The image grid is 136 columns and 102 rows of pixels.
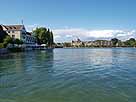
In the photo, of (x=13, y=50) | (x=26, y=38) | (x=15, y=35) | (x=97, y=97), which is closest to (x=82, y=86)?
(x=97, y=97)

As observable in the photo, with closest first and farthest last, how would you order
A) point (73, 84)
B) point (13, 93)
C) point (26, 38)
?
1. point (13, 93)
2. point (73, 84)
3. point (26, 38)

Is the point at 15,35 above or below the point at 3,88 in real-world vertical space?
above

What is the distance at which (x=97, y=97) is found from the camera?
448 inches

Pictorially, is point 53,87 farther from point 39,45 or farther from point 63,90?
point 39,45

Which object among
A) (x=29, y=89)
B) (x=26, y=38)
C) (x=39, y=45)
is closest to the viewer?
(x=29, y=89)

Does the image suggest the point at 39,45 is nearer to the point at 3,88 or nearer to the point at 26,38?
the point at 26,38

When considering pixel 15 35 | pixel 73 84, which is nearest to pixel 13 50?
pixel 15 35

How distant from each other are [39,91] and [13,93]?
1.49 m

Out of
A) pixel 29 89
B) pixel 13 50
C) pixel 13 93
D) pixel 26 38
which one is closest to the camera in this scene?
pixel 13 93

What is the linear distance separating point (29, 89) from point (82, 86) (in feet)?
11.1

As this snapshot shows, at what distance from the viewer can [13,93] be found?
12.2 metres

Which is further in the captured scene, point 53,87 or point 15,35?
point 15,35

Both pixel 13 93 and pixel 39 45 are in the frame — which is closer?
pixel 13 93

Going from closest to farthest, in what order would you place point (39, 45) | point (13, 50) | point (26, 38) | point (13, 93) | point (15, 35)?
1. point (13, 93)
2. point (13, 50)
3. point (15, 35)
4. point (26, 38)
5. point (39, 45)
